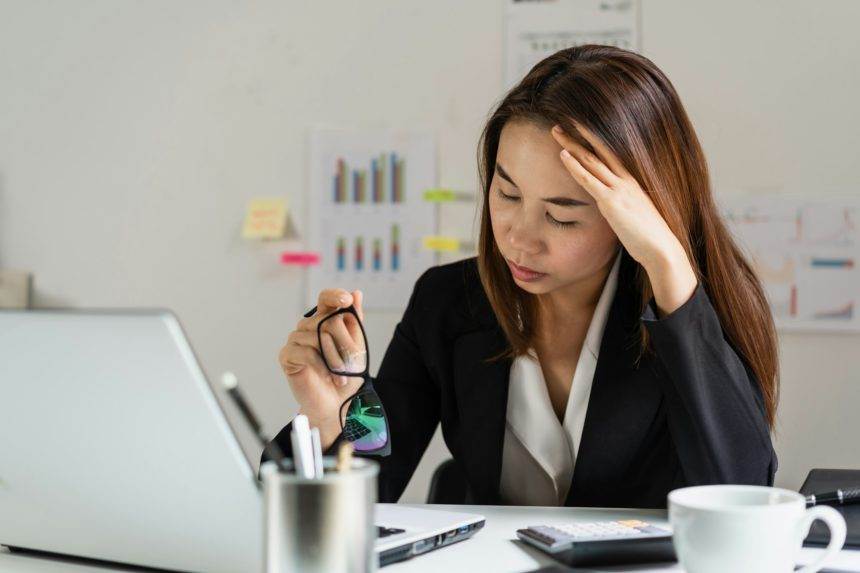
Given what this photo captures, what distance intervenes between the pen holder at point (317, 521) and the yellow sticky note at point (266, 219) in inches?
73.2

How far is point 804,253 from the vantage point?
2176 mm

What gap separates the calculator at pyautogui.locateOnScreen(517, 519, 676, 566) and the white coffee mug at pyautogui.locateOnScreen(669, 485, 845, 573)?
5.0 inches

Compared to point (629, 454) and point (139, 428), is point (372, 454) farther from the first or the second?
point (139, 428)

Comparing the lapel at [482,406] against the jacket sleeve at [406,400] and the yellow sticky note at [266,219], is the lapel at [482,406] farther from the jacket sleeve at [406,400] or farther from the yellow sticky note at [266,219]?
the yellow sticky note at [266,219]

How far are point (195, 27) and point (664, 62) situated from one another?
1241 mm

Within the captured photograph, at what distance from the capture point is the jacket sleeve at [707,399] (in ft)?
3.87

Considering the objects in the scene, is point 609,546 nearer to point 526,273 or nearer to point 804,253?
point 526,273

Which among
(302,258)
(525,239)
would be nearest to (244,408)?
(525,239)

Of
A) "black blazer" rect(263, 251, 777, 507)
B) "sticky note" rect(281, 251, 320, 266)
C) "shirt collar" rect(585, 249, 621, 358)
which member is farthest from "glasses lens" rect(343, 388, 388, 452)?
"sticky note" rect(281, 251, 320, 266)

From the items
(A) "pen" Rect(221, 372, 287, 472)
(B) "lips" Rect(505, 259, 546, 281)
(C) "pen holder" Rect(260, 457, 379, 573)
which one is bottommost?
(C) "pen holder" Rect(260, 457, 379, 573)

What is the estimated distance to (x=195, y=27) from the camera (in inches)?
101

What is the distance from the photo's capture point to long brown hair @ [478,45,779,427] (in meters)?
1.29

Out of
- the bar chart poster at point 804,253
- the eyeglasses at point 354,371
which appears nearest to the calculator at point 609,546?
the eyeglasses at point 354,371

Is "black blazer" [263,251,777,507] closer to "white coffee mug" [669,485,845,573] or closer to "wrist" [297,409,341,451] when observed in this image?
"wrist" [297,409,341,451]
